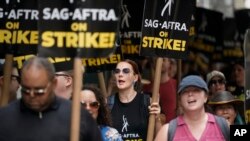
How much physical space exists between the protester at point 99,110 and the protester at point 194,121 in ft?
1.41

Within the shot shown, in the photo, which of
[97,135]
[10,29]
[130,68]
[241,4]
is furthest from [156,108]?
[241,4]

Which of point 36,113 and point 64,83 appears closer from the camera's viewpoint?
point 36,113

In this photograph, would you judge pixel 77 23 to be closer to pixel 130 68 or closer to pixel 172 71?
pixel 130 68

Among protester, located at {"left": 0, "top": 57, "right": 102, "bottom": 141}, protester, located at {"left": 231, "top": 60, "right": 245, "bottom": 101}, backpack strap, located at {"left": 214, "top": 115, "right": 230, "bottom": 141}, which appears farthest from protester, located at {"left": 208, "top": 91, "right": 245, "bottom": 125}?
protester, located at {"left": 0, "top": 57, "right": 102, "bottom": 141}

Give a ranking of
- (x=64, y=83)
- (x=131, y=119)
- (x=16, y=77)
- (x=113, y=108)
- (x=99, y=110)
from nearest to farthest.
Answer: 1. (x=99, y=110)
2. (x=64, y=83)
3. (x=131, y=119)
4. (x=113, y=108)
5. (x=16, y=77)

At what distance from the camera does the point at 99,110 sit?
28.0 feet

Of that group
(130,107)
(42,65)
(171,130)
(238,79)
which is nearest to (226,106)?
(130,107)

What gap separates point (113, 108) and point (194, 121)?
5.56 ft

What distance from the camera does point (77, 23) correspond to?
24.3ft

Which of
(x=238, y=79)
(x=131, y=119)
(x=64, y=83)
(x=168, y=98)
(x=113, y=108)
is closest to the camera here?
(x=64, y=83)

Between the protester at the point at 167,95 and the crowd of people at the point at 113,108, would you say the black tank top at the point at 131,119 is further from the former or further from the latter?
the protester at the point at 167,95

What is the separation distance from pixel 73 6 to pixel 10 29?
166 cm

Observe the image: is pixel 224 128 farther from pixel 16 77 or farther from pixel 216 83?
pixel 216 83

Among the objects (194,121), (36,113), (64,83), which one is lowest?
(194,121)
